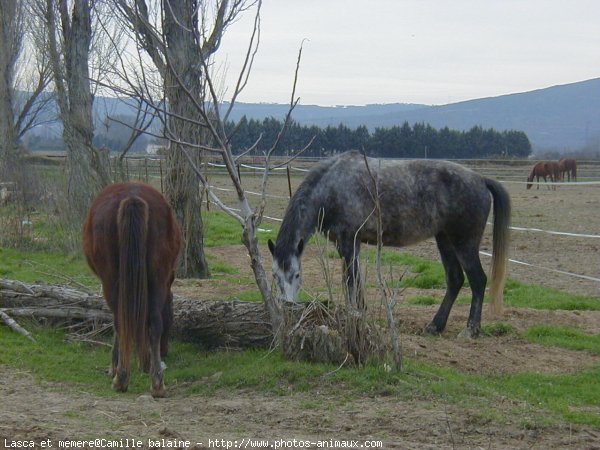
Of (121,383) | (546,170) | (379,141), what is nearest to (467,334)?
(121,383)

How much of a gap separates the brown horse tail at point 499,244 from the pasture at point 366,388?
298 millimetres

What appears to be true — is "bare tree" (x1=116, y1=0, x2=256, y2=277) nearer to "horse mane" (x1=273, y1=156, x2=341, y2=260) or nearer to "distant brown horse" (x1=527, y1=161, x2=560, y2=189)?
"horse mane" (x1=273, y1=156, x2=341, y2=260)

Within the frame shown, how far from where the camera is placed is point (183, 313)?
740 centimetres

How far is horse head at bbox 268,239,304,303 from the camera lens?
750cm

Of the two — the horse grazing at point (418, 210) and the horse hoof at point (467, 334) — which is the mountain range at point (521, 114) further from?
the horse hoof at point (467, 334)

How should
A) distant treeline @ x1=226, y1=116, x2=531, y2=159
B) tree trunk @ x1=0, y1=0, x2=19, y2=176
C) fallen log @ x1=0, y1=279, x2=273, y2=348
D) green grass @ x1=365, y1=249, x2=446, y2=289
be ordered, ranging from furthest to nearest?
distant treeline @ x1=226, y1=116, x2=531, y2=159, tree trunk @ x1=0, y1=0, x2=19, y2=176, green grass @ x1=365, y1=249, x2=446, y2=289, fallen log @ x1=0, y1=279, x2=273, y2=348

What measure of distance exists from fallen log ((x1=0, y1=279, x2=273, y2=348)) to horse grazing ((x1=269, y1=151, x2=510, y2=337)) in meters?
1.31

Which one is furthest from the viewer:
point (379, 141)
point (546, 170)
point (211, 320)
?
point (379, 141)

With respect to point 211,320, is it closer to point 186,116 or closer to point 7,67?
point 186,116

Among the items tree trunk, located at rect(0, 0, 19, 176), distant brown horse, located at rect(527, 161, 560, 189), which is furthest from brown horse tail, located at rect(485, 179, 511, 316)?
distant brown horse, located at rect(527, 161, 560, 189)

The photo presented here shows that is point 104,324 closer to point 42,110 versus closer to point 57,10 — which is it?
point 57,10

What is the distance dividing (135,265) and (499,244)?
440cm

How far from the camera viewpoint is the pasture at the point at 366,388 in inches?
189

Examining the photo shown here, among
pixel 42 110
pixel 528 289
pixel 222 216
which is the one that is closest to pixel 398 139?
A: pixel 42 110
